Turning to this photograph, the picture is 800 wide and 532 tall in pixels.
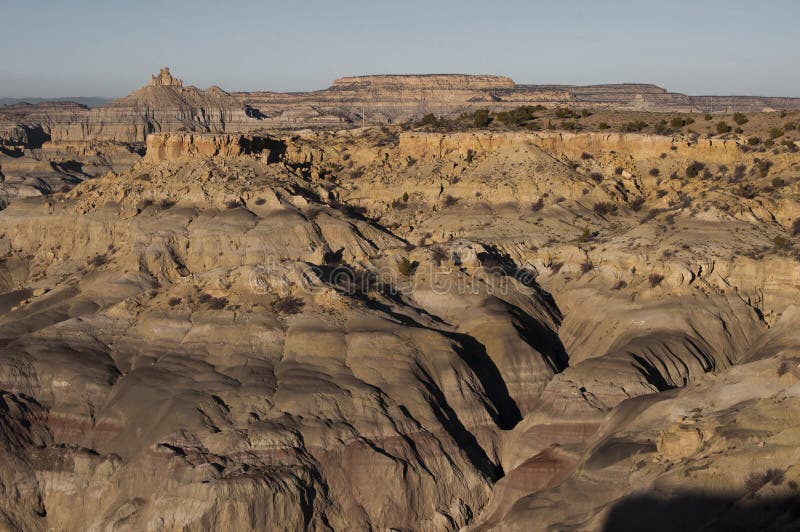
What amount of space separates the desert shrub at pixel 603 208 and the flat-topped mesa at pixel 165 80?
422 ft

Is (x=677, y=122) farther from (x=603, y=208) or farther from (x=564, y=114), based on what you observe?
(x=603, y=208)

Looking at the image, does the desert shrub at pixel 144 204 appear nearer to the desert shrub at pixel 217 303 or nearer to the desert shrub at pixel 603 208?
the desert shrub at pixel 217 303

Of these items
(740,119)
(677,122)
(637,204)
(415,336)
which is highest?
(740,119)

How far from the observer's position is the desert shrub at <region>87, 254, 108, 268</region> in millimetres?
60263

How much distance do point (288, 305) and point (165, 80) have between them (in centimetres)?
14516

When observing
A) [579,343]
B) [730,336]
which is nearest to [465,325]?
[579,343]

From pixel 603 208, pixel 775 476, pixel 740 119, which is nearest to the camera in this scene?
pixel 775 476

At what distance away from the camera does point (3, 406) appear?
39031mm

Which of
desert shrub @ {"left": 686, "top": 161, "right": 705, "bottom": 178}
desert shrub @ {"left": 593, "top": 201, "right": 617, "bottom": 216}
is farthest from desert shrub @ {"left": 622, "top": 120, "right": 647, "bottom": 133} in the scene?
desert shrub @ {"left": 593, "top": 201, "right": 617, "bottom": 216}

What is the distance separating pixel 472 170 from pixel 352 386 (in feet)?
119

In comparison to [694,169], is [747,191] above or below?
below

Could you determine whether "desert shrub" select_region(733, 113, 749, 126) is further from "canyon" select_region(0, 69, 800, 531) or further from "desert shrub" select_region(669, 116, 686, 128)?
"desert shrub" select_region(669, 116, 686, 128)

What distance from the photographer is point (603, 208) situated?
68.0 m

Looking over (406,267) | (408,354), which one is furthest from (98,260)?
(408,354)
